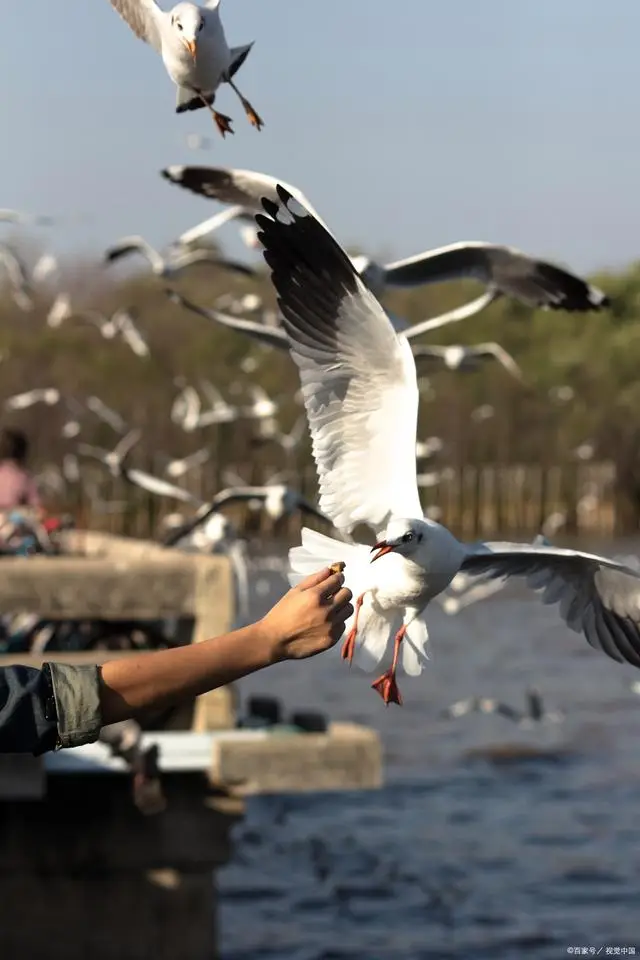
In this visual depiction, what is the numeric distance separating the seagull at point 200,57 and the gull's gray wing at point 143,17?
251 mm

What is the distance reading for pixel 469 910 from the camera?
13.5 m

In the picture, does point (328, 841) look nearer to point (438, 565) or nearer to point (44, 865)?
point (44, 865)

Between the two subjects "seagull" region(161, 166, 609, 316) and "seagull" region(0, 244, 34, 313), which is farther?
"seagull" region(0, 244, 34, 313)

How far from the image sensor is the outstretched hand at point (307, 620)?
262 centimetres

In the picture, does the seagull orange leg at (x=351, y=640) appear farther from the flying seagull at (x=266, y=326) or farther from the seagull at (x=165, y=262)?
the seagull at (x=165, y=262)

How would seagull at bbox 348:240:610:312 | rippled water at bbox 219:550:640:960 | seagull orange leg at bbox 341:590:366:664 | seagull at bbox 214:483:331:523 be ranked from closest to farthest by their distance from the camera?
seagull orange leg at bbox 341:590:366:664, seagull at bbox 348:240:610:312, seagull at bbox 214:483:331:523, rippled water at bbox 219:550:640:960

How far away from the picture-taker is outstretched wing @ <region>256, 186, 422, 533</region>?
174 inches

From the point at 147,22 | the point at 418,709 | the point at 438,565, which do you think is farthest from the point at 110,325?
the point at 438,565

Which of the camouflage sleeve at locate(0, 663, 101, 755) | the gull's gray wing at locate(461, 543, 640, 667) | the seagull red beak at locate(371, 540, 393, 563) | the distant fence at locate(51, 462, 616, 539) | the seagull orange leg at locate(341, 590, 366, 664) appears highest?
the camouflage sleeve at locate(0, 663, 101, 755)

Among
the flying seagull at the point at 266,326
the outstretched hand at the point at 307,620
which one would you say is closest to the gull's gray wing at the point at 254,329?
the flying seagull at the point at 266,326

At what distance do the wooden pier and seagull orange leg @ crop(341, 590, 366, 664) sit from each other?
4439mm

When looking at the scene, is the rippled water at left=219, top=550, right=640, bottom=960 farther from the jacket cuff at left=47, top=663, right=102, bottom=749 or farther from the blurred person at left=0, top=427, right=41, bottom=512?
the jacket cuff at left=47, top=663, right=102, bottom=749

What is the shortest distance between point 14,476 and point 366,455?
705 cm

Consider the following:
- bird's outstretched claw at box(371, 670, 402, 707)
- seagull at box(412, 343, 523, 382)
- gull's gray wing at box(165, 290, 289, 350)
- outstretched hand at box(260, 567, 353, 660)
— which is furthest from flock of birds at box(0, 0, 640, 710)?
seagull at box(412, 343, 523, 382)
